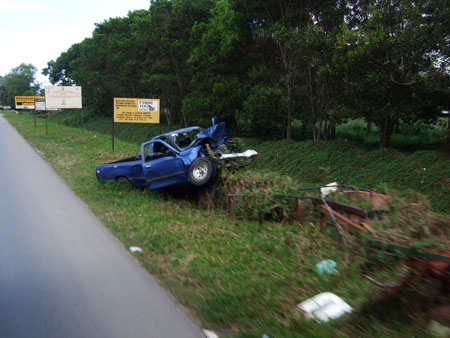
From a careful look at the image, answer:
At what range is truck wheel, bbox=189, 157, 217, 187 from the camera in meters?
8.43

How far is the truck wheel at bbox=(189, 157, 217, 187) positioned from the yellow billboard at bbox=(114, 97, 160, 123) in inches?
345

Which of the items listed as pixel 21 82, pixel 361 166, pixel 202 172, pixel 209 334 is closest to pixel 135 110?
pixel 202 172

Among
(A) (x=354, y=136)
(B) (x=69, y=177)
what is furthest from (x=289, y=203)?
(A) (x=354, y=136)

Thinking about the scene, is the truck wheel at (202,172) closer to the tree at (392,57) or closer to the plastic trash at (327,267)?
the plastic trash at (327,267)

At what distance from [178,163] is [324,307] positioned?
5903 millimetres

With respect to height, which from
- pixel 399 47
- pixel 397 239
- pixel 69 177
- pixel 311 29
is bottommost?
pixel 69 177

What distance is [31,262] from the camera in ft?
16.2

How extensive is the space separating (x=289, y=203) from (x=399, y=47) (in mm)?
7727

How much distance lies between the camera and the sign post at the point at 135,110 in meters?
16.4

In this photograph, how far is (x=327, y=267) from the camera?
442 cm

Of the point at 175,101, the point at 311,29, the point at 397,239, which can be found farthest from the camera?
the point at 175,101

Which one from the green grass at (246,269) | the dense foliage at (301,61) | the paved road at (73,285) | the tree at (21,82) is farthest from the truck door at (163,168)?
the tree at (21,82)

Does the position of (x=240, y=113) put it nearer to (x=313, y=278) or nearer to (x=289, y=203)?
(x=289, y=203)

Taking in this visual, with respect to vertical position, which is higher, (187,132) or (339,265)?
(187,132)
